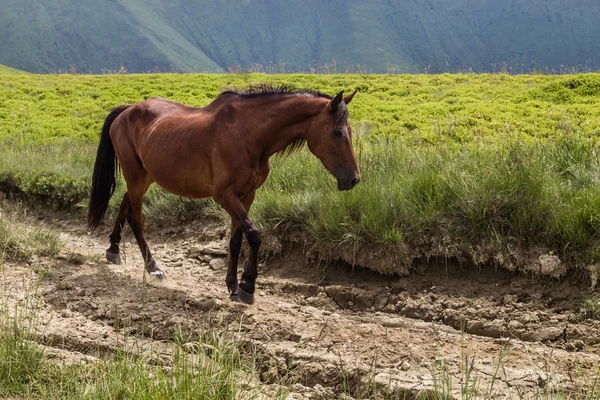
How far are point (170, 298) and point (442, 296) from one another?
2783 mm

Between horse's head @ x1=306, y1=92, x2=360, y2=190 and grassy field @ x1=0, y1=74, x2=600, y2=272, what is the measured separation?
0.98 metres

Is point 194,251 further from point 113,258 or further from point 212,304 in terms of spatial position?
point 212,304

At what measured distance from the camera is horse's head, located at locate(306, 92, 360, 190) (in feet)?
19.7

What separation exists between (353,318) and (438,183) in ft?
6.46

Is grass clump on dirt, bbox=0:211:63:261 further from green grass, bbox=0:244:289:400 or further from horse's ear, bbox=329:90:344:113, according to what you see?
horse's ear, bbox=329:90:344:113

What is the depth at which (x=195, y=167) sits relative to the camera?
683 centimetres

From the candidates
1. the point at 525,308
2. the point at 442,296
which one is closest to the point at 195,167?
the point at 442,296

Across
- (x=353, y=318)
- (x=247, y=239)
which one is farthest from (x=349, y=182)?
(x=353, y=318)

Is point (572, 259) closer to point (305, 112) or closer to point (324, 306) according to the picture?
point (324, 306)

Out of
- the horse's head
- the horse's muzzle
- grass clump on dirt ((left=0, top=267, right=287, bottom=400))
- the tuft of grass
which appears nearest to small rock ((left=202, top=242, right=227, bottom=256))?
the horse's head

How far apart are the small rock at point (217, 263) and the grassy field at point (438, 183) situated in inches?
29.6

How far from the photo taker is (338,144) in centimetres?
605

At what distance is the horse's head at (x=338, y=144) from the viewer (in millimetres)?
6008

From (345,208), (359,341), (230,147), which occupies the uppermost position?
(230,147)
